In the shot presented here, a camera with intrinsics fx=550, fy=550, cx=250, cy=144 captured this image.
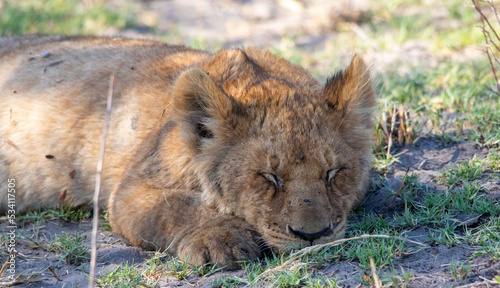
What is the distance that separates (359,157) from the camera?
3.71 m

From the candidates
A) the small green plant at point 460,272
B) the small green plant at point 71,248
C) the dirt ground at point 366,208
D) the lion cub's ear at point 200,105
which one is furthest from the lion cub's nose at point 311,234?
the small green plant at point 71,248

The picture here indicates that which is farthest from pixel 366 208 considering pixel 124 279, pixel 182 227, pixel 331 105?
pixel 124 279

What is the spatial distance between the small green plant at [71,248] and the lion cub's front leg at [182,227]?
274 millimetres

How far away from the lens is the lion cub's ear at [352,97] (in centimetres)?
368

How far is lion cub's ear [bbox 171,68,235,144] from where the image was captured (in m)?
3.43

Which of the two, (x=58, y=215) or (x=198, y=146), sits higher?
(x=198, y=146)

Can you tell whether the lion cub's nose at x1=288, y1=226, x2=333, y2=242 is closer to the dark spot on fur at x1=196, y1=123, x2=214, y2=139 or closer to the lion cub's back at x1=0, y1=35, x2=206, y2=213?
the dark spot on fur at x1=196, y1=123, x2=214, y2=139

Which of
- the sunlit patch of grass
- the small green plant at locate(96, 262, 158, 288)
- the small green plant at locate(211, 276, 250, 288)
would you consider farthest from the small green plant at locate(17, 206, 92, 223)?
the sunlit patch of grass

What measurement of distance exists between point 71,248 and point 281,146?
5.44ft

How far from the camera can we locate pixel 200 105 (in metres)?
3.54

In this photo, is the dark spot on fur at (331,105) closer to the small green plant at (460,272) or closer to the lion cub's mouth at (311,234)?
the lion cub's mouth at (311,234)

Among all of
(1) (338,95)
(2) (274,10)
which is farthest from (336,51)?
(1) (338,95)

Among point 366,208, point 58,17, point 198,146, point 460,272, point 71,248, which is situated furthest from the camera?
point 58,17

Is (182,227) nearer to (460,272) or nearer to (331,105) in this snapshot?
(331,105)
